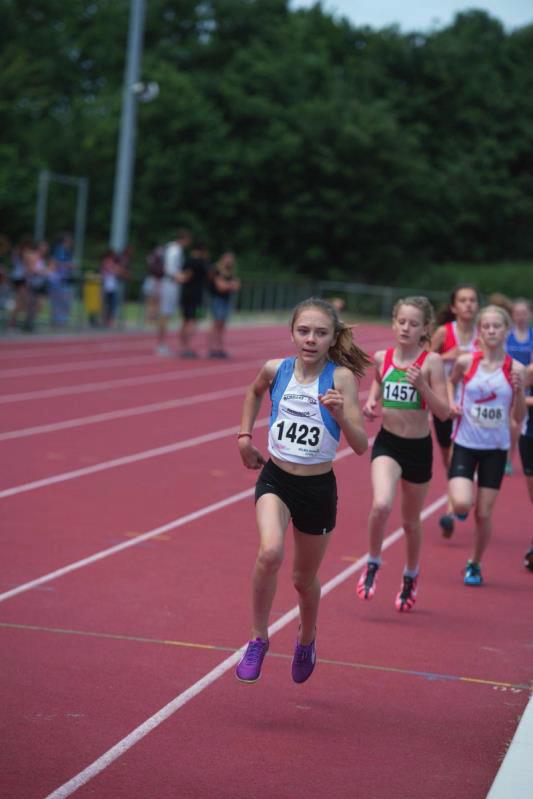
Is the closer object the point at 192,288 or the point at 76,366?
the point at 76,366

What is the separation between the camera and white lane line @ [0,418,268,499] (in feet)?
34.3

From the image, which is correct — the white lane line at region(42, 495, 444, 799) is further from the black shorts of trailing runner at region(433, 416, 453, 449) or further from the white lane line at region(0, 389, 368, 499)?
the white lane line at region(0, 389, 368, 499)

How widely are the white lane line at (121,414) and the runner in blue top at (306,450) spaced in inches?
305

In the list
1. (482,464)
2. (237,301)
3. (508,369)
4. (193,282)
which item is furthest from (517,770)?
(237,301)

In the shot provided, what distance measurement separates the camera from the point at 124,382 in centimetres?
1869

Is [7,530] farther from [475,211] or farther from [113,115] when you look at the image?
[475,211]

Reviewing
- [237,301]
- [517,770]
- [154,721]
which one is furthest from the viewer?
[237,301]

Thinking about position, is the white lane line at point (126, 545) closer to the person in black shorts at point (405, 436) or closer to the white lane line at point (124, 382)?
the person in black shorts at point (405, 436)

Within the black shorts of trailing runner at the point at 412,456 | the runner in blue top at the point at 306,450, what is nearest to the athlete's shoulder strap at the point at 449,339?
the black shorts of trailing runner at the point at 412,456

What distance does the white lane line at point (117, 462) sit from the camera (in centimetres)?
1046

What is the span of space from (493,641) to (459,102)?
54.6 metres

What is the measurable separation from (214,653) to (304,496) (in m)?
1.10

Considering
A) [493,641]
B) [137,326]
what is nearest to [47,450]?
[493,641]

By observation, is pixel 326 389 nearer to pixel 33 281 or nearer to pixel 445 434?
pixel 445 434
